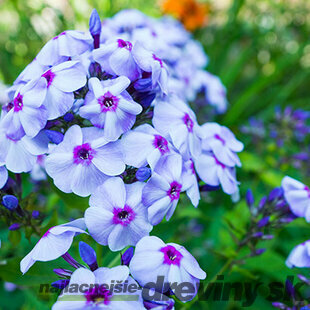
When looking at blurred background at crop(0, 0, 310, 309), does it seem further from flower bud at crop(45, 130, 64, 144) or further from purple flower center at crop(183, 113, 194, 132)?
purple flower center at crop(183, 113, 194, 132)

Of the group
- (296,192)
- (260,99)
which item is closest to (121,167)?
(296,192)

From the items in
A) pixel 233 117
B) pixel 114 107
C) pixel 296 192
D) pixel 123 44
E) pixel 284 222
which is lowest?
pixel 233 117

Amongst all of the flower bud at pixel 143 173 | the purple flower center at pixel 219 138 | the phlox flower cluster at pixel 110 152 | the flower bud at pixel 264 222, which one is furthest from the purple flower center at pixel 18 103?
the flower bud at pixel 264 222

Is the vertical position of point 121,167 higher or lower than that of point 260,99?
higher

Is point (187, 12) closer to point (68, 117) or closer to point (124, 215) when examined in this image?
point (68, 117)

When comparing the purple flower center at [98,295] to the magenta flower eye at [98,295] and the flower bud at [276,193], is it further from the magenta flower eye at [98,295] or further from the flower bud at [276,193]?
the flower bud at [276,193]

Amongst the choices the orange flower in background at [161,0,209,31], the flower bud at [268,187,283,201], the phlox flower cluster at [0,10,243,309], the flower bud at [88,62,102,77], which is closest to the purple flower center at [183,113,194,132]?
the phlox flower cluster at [0,10,243,309]

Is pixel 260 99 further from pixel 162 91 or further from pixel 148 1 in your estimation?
pixel 162 91
